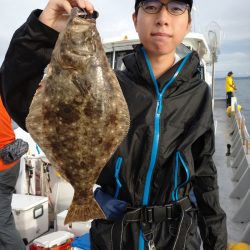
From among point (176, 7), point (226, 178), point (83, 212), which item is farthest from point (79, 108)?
point (226, 178)

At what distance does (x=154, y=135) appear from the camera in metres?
2.08

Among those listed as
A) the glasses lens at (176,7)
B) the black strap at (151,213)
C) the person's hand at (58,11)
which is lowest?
the black strap at (151,213)

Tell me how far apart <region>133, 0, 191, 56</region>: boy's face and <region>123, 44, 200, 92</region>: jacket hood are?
0.13m

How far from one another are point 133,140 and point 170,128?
25 cm

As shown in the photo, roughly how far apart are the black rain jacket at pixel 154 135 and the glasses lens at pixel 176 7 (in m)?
0.35

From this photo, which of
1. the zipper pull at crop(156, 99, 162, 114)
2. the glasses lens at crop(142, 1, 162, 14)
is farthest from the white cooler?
the glasses lens at crop(142, 1, 162, 14)

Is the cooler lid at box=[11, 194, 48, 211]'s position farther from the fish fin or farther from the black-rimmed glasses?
the black-rimmed glasses

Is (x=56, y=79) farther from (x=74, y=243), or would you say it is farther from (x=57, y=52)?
(x=74, y=243)

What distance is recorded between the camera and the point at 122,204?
208 centimetres

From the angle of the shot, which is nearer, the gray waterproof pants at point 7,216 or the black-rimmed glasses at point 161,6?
the black-rimmed glasses at point 161,6

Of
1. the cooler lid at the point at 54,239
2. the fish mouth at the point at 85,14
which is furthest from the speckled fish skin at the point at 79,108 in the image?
the cooler lid at the point at 54,239

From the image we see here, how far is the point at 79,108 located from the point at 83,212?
23.1 inches

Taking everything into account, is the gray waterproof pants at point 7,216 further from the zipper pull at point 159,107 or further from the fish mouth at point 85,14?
the fish mouth at point 85,14

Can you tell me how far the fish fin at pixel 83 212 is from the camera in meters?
1.79
